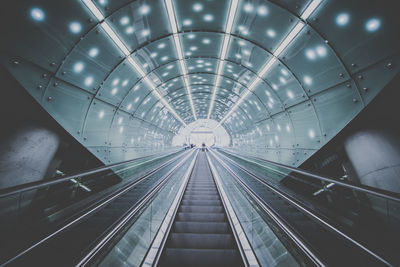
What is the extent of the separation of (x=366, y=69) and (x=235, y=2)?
3954mm

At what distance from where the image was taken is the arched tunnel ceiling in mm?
3576

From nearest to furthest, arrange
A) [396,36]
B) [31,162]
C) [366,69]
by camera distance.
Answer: [396,36], [366,69], [31,162]

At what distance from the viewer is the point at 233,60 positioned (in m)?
8.16

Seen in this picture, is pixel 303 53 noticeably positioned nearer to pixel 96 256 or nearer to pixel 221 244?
pixel 221 244

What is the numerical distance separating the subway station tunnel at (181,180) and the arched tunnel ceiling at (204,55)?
0.03 metres

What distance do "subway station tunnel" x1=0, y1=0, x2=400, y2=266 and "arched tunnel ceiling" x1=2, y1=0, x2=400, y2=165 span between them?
35mm

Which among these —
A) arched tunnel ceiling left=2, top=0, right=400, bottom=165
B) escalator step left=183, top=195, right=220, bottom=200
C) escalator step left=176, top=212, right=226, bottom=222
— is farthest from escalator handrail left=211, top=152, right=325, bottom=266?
arched tunnel ceiling left=2, top=0, right=400, bottom=165

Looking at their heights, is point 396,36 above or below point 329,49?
below

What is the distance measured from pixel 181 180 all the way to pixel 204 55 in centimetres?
611

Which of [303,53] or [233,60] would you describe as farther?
[233,60]

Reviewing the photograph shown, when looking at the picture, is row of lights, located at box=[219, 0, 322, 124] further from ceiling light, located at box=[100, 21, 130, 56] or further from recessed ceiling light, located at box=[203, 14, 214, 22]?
ceiling light, located at box=[100, 21, 130, 56]

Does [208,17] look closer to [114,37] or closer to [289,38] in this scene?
[289,38]

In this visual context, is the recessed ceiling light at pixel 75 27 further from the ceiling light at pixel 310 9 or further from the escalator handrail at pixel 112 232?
the ceiling light at pixel 310 9

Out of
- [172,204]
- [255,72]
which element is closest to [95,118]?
[172,204]
